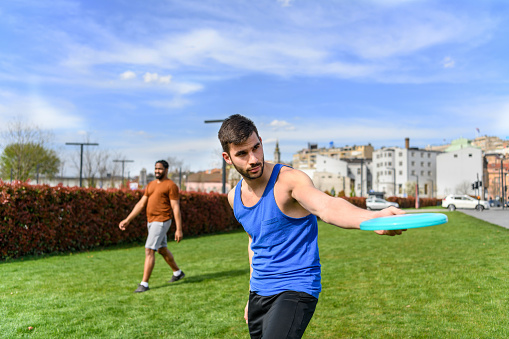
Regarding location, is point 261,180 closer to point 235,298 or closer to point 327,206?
point 327,206

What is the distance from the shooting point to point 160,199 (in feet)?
26.6

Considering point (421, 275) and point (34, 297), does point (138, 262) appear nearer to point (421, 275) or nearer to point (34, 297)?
point (34, 297)

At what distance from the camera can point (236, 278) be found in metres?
8.87

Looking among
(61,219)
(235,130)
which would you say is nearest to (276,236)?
(235,130)

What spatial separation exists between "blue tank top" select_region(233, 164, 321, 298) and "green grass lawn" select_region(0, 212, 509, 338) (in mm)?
2628

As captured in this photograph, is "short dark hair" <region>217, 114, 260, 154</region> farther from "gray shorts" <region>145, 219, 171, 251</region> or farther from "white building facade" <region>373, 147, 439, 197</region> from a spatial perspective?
"white building facade" <region>373, 147, 439, 197</region>

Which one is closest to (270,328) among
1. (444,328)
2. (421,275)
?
(444,328)

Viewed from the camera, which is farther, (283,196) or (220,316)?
(220,316)

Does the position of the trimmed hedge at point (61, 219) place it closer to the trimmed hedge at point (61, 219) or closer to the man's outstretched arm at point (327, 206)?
the trimmed hedge at point (61, 219)

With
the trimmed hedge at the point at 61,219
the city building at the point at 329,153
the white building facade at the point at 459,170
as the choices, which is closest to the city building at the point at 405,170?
the white building facade at the point at 459,170

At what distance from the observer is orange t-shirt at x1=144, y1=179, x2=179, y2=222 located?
806cm

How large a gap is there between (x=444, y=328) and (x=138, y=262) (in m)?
8.42

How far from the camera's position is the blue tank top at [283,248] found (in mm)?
2826

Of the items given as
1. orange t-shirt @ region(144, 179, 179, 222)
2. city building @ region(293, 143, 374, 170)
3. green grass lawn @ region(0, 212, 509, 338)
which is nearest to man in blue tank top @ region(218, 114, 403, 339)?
green grass lawn @ region(0, 212, 509, 338)
